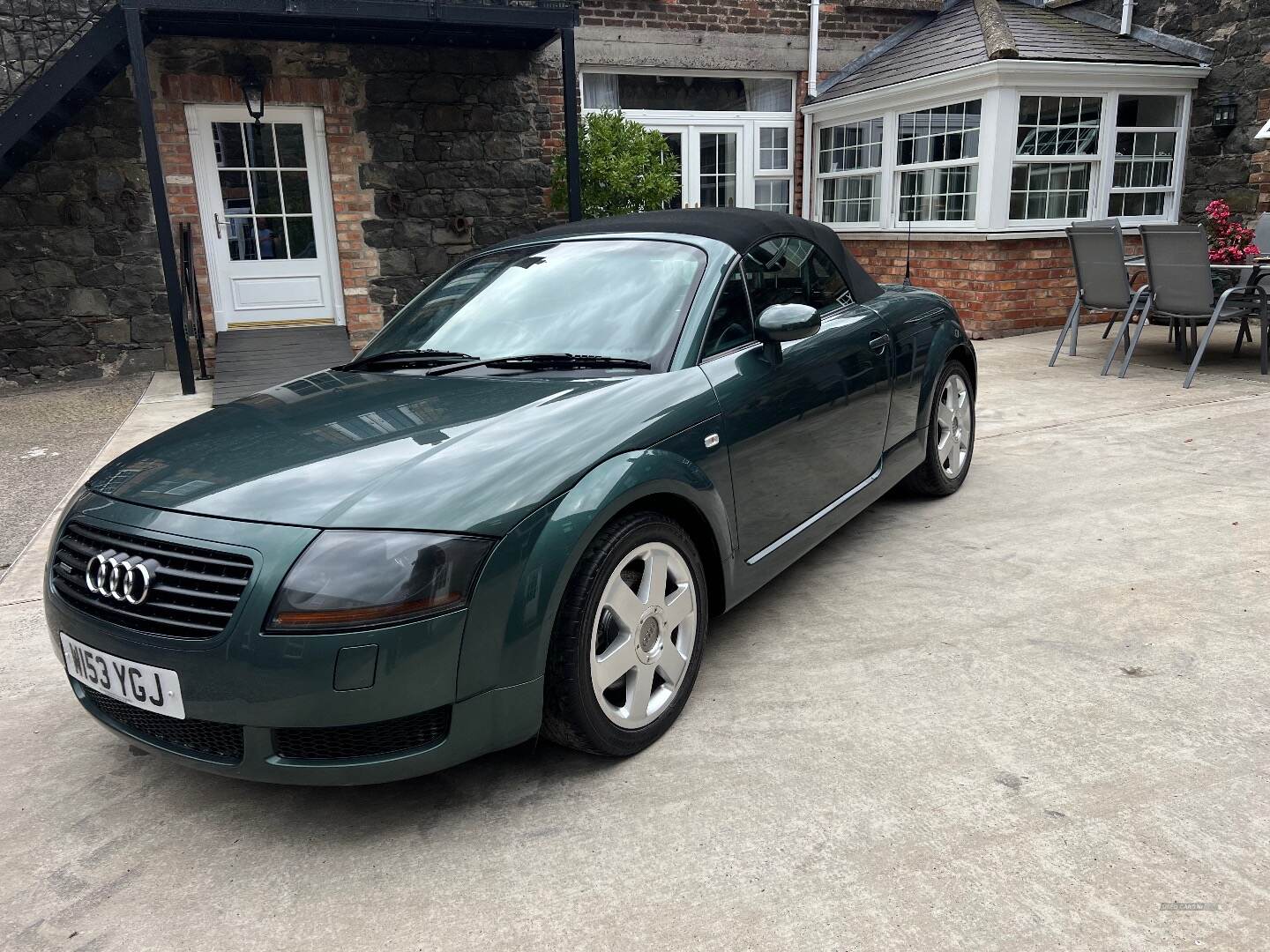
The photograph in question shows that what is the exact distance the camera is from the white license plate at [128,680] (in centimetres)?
200

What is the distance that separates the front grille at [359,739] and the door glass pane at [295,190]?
8878 mm

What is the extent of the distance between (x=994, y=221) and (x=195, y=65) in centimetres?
810

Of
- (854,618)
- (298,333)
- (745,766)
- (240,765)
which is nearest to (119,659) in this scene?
(240,765)

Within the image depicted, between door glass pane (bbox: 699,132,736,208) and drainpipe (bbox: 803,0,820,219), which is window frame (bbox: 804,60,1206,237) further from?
door glass pane (bbox: 699,132,736,208)

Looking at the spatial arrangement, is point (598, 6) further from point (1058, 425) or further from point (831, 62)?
point (1058, 425)

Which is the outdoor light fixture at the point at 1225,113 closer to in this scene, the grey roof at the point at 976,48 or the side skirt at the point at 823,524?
the grey roof at the point at 976,48

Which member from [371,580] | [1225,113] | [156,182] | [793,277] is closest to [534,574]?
[371,580]

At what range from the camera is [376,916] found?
1903mm

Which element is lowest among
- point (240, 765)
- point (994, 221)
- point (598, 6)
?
point (240, 765)

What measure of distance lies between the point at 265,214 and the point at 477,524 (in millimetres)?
8847

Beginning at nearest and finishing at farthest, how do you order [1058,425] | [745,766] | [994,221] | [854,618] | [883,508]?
[745,766] → [854,618] → [883,508] → [1058,425] → [994,221]

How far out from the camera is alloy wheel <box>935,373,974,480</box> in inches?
174

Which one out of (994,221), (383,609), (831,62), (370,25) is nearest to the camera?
(383,609)

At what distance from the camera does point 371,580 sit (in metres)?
1.91
